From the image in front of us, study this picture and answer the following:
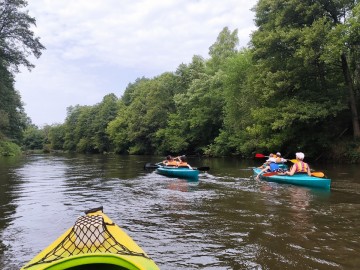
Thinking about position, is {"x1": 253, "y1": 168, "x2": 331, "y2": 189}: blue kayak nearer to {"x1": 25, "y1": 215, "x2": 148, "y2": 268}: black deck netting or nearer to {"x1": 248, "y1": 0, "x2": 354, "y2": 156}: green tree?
{"x1": 248, "y1": 0, "x2": 354, "y2": 156}: green tree

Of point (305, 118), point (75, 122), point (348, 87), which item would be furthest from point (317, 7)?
point (75, 122)

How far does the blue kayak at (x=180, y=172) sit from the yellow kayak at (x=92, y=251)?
9.77m

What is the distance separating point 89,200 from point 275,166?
7.71m

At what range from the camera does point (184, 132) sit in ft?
137

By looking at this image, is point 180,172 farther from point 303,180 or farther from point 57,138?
point 57,138

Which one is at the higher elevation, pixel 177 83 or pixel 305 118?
pixel 177 83

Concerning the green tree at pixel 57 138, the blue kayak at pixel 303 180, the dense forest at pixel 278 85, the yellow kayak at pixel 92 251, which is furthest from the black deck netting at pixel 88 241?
the green tree at pixel 57 138

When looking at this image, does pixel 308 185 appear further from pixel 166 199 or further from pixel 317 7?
pixel 317 7

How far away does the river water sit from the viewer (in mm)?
5207

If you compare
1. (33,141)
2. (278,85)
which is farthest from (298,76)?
(33,141)

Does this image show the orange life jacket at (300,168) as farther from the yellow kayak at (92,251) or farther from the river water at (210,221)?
the yellow kayak at (92,251)

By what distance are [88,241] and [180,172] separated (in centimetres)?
1093

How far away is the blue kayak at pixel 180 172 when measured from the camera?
567 inches

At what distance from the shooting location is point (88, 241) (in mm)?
4137
